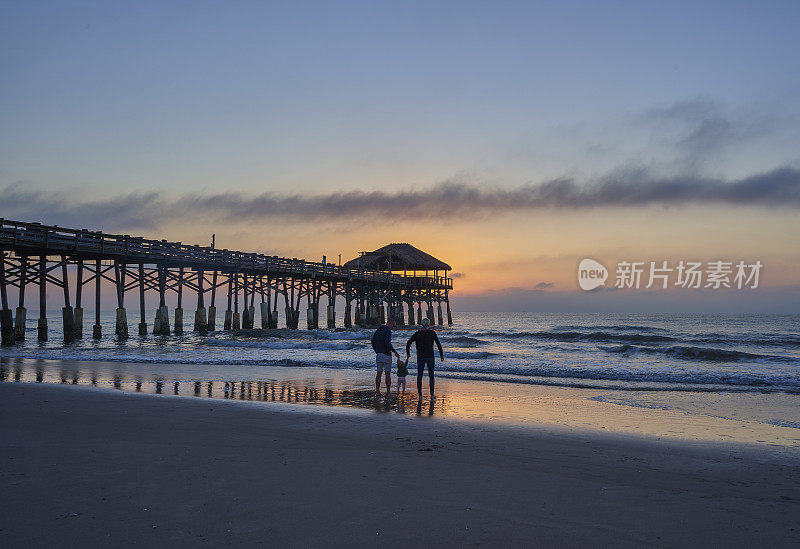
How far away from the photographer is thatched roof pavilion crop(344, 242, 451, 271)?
55.3 m

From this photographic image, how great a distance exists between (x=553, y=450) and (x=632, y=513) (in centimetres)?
222

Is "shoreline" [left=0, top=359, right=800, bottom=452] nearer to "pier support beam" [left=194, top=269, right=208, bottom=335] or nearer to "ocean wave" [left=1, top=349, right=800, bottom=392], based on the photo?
"ocean wave" [left=1, top=349, right=800, bottom=392]

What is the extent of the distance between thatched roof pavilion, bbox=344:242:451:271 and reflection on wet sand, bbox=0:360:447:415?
133 ft

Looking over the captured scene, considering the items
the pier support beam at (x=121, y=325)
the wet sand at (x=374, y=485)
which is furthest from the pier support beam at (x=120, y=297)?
the wet sand at (x=374, y=485)

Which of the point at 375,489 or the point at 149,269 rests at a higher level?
the point at 149,269

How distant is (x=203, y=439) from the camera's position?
6828 mm

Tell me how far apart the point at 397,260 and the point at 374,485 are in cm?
5129

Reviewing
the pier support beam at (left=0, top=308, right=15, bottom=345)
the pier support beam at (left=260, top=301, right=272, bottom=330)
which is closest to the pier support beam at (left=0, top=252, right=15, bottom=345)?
the pier support beam at (left=0, top=308, right=15, bottom=345)

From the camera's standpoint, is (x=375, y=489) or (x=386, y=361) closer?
(x=375, y=489)

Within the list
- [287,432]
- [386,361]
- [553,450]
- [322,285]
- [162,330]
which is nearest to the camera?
[553,450]

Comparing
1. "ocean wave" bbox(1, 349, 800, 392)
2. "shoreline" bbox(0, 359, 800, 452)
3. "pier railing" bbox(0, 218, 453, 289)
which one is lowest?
"ocean wave" bbox(1, 349, 800, 392)

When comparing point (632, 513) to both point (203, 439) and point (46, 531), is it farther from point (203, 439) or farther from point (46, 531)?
point (203, 439)

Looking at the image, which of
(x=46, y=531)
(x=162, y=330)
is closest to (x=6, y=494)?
(x=46, y=531)

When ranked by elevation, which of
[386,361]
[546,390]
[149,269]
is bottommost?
[546,390]
